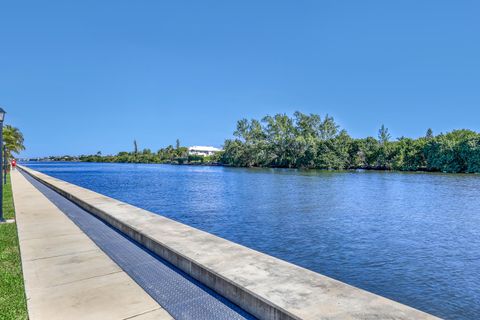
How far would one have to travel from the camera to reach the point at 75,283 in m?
4.21

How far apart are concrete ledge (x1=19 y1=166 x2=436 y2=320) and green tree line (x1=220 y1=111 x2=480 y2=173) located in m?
54.8

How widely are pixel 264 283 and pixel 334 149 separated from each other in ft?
207

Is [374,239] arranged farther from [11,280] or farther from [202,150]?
[202,150]

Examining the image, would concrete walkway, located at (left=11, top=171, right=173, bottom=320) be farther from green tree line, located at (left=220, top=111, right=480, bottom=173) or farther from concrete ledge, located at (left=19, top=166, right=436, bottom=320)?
green tree line, located at (left=220, top=111, right=480, bottom=173)

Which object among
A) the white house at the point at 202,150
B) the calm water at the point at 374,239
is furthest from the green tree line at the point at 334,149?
the white house at the point at 202,150

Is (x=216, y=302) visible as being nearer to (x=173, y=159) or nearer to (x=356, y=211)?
(x=356, y=211)

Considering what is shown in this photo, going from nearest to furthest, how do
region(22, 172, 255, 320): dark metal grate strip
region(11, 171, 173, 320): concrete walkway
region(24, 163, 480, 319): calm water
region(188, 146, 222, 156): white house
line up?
region(11, 171, 173, 320): concrete walkway, region(22, 172, 255, 320): dark metal grate strip, region(24, 163, 480, 319): calm water, region(188, 146, 222, 156): white house

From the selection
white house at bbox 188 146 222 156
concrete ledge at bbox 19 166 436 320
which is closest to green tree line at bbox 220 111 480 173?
concrete ledge at bbox 19 166 436 320

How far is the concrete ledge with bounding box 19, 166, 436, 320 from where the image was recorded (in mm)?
3119

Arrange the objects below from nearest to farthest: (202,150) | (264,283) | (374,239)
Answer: (264,283) → (374,239) → (202,150)

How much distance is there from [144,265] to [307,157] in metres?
62.3

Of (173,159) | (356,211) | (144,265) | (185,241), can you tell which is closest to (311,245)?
(185,241)

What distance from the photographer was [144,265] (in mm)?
5023

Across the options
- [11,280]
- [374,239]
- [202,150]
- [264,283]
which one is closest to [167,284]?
[264,283]
